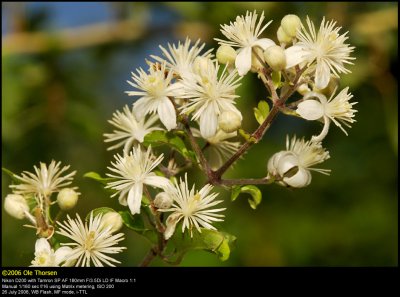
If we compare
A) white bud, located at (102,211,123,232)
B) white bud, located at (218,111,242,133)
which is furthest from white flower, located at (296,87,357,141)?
white bud, located at (102,211,123,232)

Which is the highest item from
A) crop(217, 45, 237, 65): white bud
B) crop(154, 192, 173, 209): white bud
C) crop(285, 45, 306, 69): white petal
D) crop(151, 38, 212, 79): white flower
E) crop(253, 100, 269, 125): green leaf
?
crop(151, 38, 212, 79): white flower

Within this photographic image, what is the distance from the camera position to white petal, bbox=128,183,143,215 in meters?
1.12

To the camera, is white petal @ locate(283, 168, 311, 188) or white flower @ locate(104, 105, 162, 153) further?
white flower @ locate(104, 105, 162, 153)

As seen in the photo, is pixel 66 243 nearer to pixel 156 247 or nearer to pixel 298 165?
pixel 156 247

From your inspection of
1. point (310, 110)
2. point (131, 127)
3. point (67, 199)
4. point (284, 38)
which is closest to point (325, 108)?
point (310, 110)

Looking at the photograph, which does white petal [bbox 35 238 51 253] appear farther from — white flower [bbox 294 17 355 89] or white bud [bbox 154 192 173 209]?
white flower [bbox 294 17 355 89]

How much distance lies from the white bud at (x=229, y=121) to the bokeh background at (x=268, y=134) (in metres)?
1.30

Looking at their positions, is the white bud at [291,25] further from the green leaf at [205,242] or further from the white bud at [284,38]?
the green leaf at [205,242]

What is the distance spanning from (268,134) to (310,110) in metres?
1.53

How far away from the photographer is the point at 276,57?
110 cm

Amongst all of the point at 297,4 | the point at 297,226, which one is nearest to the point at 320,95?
the point at 297,4

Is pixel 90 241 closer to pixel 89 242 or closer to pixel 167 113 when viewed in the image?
pixel 89 242

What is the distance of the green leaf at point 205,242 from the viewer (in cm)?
117

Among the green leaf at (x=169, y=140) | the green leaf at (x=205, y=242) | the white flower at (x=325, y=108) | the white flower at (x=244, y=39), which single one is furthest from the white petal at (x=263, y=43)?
the green leaf at (x=205, y=242)
